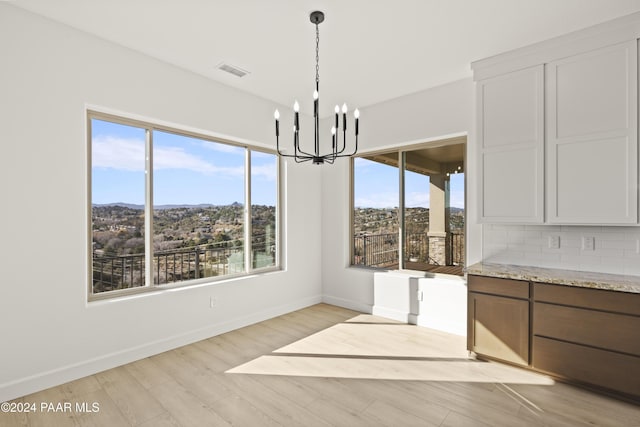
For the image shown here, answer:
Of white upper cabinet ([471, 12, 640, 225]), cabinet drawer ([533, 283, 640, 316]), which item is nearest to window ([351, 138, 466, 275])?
white upper cabinet ([471, 12, 640, 225])

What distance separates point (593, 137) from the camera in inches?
110

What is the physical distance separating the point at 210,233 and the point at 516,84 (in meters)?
3.73

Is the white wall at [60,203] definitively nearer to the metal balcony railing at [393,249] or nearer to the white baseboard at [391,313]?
the white baseboard at [391,313]

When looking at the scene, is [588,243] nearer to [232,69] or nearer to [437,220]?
[437,220]

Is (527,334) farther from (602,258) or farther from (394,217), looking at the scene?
(394,217)

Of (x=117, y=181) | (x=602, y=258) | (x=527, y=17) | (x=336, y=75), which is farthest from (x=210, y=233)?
(x=602, y=258)

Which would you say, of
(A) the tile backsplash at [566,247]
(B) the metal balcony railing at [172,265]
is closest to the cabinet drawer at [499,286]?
(A) the tile backsplash at [566,247]

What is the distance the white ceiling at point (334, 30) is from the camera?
251 centimetres

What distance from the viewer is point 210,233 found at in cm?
404

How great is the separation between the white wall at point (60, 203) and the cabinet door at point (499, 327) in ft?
9.75

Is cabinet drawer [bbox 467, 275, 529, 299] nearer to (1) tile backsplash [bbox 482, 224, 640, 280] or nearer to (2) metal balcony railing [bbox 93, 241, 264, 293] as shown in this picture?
(1) tile backsplash [bbox 482, 224, 640, 280]

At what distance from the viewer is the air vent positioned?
3.45 metres

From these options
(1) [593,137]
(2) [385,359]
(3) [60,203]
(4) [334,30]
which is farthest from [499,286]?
(3) [60,203]

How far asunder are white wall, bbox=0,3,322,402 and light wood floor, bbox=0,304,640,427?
26cm
